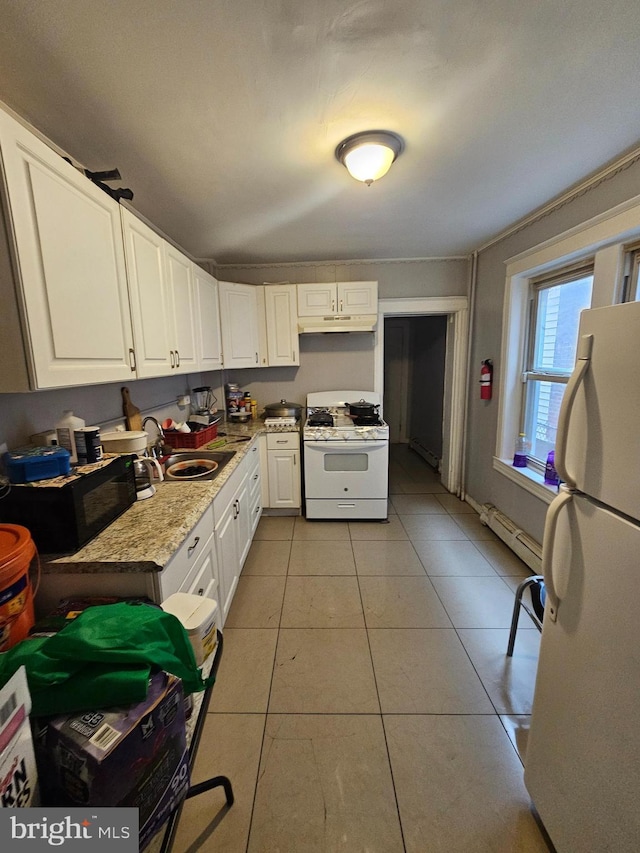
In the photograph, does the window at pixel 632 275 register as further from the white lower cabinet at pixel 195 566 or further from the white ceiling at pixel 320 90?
the white lower cabinet at pixel 195 566

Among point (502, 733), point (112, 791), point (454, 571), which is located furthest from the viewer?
point (454, 571)

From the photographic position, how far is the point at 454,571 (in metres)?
2.38

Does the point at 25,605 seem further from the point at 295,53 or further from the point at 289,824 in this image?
the point at 295,53

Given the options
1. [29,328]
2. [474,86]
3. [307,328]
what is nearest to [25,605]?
[29,328]

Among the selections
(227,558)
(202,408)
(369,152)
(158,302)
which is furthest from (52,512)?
(202,408)

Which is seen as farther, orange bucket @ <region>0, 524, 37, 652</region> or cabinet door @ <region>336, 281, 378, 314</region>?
cabinet door @ <region>336, 281, 378, 314</region>

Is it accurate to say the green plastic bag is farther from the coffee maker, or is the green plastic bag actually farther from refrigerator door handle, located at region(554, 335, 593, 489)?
the coffee maker

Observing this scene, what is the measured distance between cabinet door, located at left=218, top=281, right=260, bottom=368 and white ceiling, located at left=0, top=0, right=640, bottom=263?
973mm

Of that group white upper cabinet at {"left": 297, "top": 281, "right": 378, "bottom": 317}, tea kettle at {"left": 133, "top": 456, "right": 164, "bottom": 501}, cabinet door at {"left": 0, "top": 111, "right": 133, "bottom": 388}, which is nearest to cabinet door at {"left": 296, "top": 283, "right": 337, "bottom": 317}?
white upper cabinet at {"left": 297, "top": 281, "right": 378, "bottom": 317}

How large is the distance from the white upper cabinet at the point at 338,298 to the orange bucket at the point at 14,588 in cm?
273

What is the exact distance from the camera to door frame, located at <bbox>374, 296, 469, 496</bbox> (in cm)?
337

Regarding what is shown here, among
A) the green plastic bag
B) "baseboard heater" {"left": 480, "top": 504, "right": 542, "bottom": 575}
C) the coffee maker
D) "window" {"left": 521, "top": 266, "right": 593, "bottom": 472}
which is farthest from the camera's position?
the coffee maker

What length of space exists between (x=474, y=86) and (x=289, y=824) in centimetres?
260

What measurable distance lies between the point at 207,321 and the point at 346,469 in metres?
1.67
